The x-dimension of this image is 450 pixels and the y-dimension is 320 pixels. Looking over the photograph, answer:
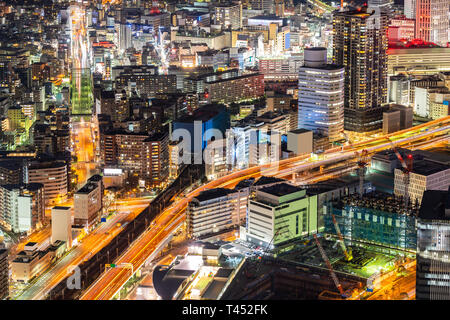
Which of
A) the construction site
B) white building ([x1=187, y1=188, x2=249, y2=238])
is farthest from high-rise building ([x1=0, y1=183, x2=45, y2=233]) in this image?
the construction site

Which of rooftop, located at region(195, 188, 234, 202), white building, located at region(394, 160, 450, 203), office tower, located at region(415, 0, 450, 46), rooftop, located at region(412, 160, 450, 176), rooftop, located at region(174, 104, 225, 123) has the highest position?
office tower, located at region(415, 0, 450, 46)

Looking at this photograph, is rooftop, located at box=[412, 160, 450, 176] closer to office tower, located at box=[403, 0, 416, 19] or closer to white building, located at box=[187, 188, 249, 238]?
white building, located at box=[187, 188, 249, 238]

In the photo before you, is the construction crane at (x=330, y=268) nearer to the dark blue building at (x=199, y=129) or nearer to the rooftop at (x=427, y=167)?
the rooftop at (x=427, y=167)

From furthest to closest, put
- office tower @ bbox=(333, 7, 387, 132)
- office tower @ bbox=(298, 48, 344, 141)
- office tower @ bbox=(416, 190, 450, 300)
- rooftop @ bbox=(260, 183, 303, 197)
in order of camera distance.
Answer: office tower @ bbox=(333, 7, 387, 132), office tower @ bbox=(298, 48, 344, 141), rooftop @ bbox=(260, 183, 303, 197), office tower @ bbox=(416, 190, 450, 300)

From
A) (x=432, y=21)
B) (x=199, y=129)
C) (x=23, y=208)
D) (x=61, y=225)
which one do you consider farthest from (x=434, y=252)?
(x=432, y=21)

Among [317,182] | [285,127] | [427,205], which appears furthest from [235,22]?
[427,205]

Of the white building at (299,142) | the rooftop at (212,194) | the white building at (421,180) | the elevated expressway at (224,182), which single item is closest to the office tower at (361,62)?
the elevated expressway at (224,182)
